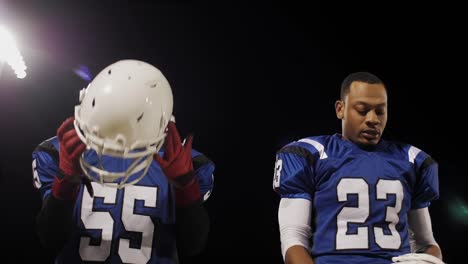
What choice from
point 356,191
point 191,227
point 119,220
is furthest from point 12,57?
point 356,191

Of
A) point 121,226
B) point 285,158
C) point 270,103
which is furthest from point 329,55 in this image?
point 121,226

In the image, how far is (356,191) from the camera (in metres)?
1.55

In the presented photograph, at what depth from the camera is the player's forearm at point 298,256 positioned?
4.79ft

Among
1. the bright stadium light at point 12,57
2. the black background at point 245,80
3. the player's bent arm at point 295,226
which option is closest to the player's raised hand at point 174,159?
the player's bent arm at point 295,226

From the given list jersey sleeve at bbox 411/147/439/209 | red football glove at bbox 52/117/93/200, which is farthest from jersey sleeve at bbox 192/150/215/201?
jersey sleeve at bbox 411/147/439/209

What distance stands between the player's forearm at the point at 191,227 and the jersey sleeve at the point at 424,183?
2.24 feet

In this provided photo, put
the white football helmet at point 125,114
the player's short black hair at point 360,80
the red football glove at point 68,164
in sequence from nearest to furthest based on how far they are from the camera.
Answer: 1. the white football helmet at point 125,114
2. the red football glove at point 68,164
3. the player's short black hair at point 360,80

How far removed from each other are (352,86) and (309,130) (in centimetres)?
123

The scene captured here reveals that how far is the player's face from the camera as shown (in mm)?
1641

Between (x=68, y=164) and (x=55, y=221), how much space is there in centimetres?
20

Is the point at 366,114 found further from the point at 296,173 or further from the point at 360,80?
the point at 296,173

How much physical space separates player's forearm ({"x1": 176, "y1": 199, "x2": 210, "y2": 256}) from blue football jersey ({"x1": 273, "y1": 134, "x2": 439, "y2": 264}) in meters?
0.29

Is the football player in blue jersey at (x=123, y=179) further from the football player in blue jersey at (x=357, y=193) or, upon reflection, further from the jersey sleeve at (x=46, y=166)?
the football player in blue jersey at (x=357, y=193)

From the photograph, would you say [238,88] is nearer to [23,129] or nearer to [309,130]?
[309,130]
